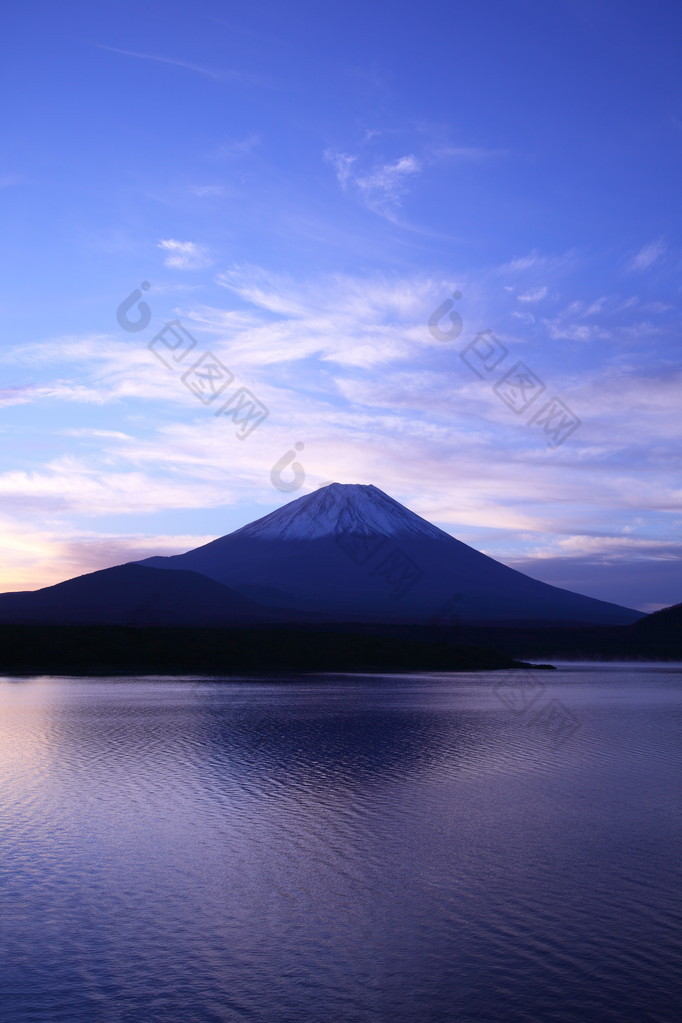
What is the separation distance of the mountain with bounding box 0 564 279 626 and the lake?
10969cm

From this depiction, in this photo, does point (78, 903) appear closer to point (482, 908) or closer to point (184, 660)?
point (482, 908)

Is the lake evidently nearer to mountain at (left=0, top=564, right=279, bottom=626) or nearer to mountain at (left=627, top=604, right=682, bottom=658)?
mountain at (left=627, top=604, right=682, bottom=658)

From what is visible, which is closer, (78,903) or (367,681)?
(78,903)

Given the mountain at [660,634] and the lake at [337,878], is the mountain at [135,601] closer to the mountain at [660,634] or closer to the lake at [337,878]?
the mountain at [660,634]

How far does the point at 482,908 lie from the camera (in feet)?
41.8

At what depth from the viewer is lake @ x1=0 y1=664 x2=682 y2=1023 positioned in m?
9.82

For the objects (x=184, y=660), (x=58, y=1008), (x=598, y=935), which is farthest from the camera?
(x=184, y=660)

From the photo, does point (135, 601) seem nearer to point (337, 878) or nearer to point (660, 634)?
point (660, 634)

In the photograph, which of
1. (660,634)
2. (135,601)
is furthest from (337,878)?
(135,601)

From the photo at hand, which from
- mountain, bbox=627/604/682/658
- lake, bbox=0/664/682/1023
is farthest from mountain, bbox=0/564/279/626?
lake, bbox=0/664/682/1023

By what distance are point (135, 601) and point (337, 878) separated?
15713 centimetres

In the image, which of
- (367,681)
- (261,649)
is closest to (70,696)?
(367,681)

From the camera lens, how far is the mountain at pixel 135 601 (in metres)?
143

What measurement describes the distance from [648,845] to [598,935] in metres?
5.14
